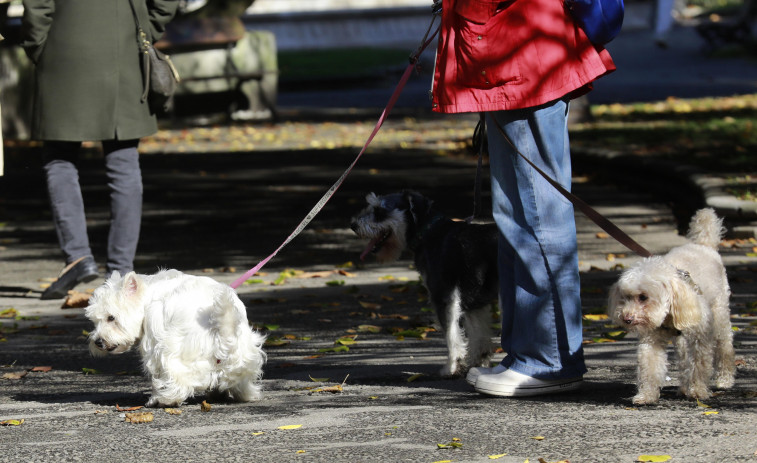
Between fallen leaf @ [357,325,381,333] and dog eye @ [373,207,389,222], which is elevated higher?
dog eye @ [373,207,389,222]

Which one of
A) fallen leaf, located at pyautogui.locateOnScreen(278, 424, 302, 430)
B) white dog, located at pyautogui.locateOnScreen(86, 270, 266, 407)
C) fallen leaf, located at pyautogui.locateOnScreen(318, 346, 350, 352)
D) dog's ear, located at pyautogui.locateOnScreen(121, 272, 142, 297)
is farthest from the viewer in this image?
fallen leaf, located at pyautogui.locateOnScreen(318, 346, 350, 352)

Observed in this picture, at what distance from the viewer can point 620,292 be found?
15.7 feet

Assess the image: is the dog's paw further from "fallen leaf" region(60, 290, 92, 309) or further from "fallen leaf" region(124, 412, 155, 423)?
"fallen leaf" region(60, 290, 92, 309)

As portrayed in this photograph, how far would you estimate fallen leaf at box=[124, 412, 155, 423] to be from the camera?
4.79 metres

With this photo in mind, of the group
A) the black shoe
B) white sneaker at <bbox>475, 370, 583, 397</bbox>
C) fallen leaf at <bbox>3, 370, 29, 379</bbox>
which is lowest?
fallen leaf at <bbox>3, 370, 29, 379</bbox>

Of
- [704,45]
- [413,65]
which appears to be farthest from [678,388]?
[704,45]

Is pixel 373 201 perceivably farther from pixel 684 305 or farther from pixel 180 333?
pixel 684 305

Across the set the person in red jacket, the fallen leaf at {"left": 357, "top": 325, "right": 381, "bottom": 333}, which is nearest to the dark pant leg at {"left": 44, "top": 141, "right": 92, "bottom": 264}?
the fallen leaf at {"left": 357, "top": 325, "right": 381, "bottom": 333}

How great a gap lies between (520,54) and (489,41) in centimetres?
14

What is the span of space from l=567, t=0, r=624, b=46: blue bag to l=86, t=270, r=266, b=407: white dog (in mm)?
1767

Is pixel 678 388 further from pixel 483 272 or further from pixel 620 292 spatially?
pixel 483 272

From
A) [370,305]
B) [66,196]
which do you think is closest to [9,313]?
[66,196]

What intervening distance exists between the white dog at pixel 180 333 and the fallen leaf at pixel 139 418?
125 millimetres

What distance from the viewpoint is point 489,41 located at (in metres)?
4.84
